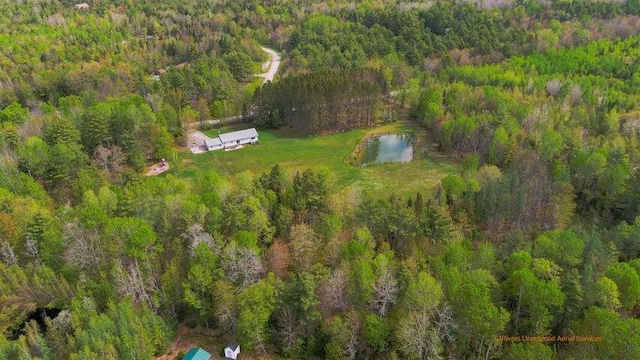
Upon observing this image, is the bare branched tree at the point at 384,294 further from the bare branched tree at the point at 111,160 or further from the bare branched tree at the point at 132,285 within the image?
the bare branched tree at the point at 111,160

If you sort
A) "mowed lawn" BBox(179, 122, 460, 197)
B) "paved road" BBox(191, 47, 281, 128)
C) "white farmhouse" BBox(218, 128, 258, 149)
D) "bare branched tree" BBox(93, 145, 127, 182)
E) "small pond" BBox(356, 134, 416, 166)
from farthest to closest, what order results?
"paved road" BBox(191, 47, 281, 128) < "white farmhouse" BBox(218, 128, 258, 149) < "small pond" BBox(356, 134, 416, 166) < "mowed lawn" BBox(179, 122, 460, 197) < "bare branched tree" BBox(93, 145, 127, 182)

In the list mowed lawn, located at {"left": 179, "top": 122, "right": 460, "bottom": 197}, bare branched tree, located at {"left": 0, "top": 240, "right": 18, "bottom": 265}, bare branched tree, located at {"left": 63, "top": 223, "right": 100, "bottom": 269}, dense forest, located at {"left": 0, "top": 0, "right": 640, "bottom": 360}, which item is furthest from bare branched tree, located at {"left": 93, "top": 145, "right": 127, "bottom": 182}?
bare branched tree, located at {"left": 63, "top": 223, "right": 100, "bottom": 269}

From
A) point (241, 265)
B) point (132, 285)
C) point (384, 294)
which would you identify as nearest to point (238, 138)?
point (132, 285)

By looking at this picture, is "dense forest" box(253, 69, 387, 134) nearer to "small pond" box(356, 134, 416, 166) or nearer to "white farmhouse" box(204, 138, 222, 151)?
"small pond" box(356, 134, 416, 166)

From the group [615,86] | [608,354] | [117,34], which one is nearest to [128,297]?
[608,354]

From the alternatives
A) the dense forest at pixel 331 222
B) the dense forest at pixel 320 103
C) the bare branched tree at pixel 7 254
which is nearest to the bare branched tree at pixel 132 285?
the dense forest at pixel 331 222

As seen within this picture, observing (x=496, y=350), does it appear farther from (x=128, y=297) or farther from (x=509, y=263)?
(x=128, y=297)
